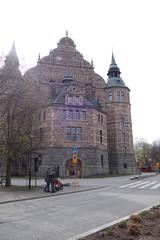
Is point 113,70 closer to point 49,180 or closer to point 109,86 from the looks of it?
point 109,86

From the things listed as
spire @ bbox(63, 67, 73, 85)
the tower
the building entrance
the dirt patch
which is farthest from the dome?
the dirt patch

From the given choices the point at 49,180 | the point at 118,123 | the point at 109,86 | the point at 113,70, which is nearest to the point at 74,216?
A: the point at 49,180

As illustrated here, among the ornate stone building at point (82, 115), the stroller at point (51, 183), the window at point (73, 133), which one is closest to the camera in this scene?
the stroller at point (51, 183)

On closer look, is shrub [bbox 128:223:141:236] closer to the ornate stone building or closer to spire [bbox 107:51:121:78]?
the ornate stone building

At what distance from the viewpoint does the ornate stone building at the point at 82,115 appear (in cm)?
3638

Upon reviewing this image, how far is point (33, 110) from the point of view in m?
19.7

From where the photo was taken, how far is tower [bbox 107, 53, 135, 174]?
149 feet

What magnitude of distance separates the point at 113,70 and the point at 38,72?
58.7ft

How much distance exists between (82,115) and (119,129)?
456 inches

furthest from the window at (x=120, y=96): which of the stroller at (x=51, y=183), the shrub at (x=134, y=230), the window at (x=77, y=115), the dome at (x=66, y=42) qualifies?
the shrub at (x=134, y=230)

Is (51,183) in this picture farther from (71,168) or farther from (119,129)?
(119,129)

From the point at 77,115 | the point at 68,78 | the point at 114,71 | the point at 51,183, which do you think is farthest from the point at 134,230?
the point at 114,71

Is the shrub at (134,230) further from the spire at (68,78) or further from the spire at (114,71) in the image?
the spire at (114,71)

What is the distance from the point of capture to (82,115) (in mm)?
38500
